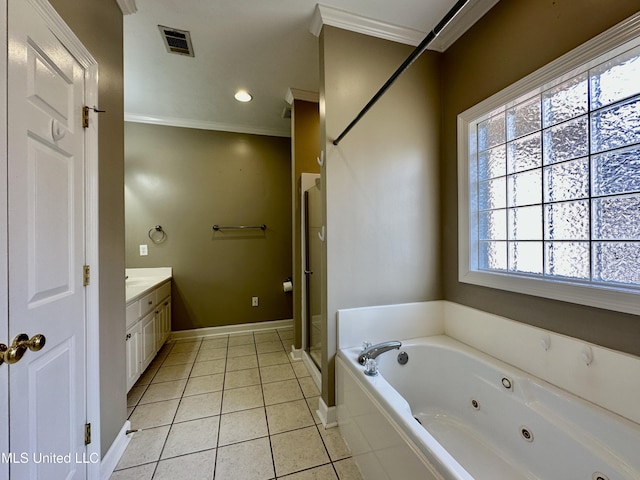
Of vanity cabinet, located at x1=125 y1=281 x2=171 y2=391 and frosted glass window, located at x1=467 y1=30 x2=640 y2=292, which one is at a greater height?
frosted glass window, located at x1=467 y1=30 x2=640 y2=292

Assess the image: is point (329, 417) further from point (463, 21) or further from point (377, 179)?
point (463, 21)

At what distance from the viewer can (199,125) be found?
330 cm

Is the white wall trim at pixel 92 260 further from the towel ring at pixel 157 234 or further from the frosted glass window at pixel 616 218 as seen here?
the frosted glass window at pixel 616 218

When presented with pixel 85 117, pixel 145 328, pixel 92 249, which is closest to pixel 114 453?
pixel 145 328

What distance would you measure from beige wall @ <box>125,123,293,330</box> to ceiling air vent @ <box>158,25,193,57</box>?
1339 mm

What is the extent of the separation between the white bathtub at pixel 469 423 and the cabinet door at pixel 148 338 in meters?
1.77

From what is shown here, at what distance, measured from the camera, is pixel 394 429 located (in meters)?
1.10

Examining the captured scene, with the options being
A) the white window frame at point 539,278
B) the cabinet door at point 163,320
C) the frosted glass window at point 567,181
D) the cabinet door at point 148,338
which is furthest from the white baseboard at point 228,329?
the frosted glass window at point 567,181

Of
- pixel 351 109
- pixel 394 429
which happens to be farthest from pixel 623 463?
pixel 351 109

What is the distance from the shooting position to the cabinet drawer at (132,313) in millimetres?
1948

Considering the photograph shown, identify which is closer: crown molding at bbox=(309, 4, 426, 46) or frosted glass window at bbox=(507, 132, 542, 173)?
frosted glass window at bbox=(507, 132, 542, 173)

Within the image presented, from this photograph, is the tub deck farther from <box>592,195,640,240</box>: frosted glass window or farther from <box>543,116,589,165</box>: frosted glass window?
<box>543,116,589,165</box>: frosted glass window

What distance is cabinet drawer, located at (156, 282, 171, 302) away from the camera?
2.72 metres

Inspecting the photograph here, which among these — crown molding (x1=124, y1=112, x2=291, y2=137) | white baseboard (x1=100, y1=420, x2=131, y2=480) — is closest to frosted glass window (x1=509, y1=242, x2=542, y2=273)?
white baseboard (x1=100, y1=420, x2=131, y2=480)
